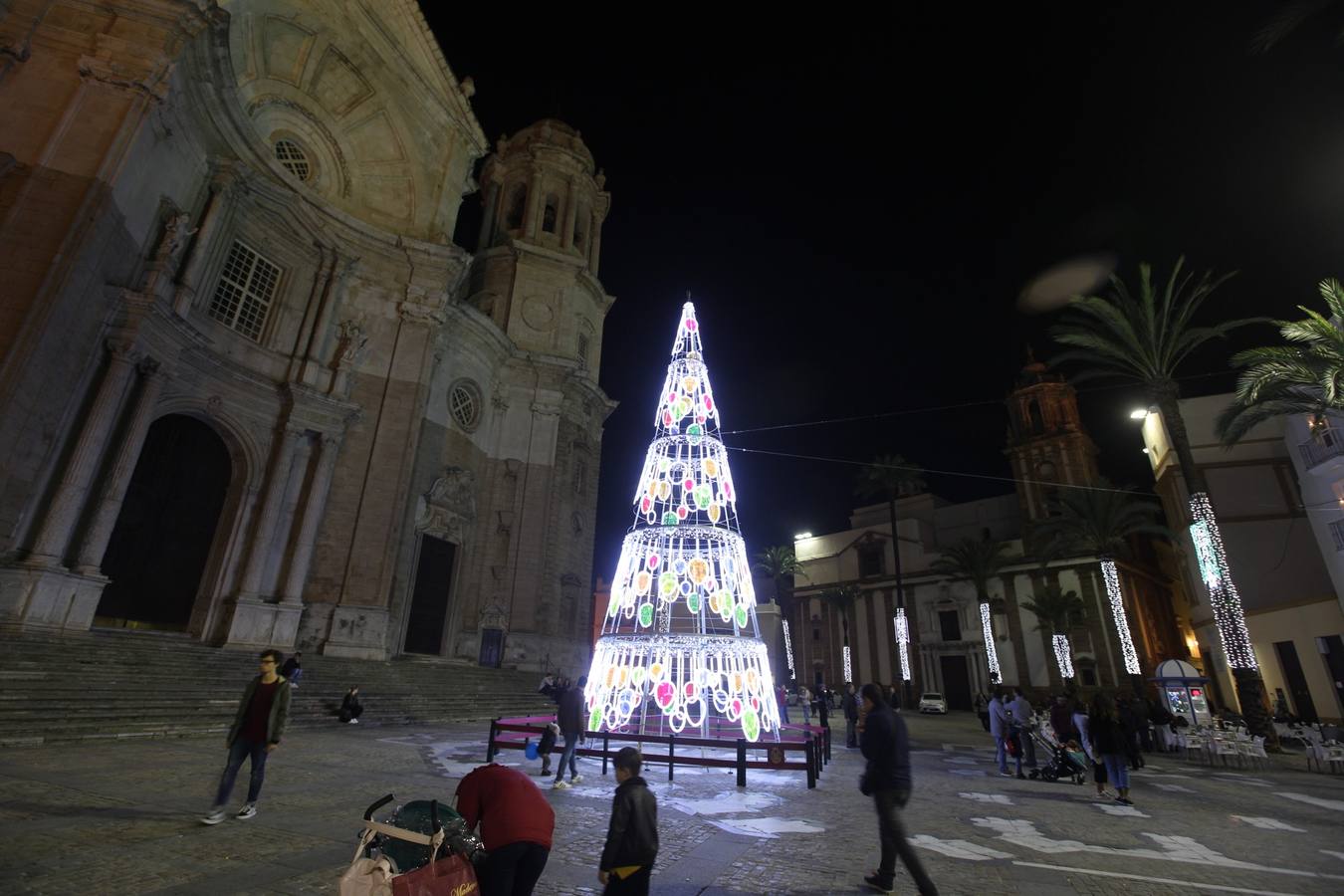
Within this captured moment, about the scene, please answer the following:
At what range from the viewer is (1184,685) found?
→ 18906 mm

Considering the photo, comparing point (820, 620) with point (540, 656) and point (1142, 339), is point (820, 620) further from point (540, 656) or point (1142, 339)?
point (1142, 339)

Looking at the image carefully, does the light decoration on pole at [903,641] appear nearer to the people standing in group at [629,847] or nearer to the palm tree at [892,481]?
the palm tree at [892,481]

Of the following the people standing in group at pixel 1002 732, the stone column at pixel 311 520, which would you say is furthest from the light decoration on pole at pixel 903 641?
the stone column at pixel 311 520

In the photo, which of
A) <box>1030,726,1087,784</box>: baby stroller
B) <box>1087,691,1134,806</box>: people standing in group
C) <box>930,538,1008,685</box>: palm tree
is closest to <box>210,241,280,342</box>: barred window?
<box>1087,691,1134,806</box>: people standing in group

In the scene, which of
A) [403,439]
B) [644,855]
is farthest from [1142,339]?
[403,439]

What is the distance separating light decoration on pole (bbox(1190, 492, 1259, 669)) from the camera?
55.3ft

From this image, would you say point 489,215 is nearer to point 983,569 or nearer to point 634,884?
point 634,884

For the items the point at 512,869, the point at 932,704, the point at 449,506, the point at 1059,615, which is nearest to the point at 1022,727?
the point at 512,869

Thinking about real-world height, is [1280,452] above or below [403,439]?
above

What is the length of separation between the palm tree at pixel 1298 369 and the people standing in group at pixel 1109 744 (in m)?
12.7

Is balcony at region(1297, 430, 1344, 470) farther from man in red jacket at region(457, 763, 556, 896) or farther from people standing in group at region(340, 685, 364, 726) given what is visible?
people standing in group at region(340, 685, 364, 726)

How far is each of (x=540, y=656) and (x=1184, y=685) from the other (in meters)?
23.2

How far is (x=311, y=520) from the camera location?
775 inches

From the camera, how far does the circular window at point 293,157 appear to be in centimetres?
2289
